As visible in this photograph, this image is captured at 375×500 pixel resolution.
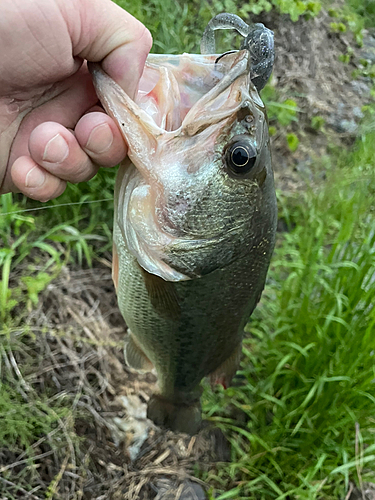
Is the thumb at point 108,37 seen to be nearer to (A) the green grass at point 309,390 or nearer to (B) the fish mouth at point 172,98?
(B) the fish mouth at point 172,98

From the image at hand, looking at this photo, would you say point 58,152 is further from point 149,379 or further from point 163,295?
point 149,379

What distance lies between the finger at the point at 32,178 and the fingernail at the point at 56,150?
0.30 ft

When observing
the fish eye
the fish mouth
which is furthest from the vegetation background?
the fish eye

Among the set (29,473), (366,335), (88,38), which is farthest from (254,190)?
(29,473)

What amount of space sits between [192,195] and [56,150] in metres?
0.44

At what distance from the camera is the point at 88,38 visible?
116cm

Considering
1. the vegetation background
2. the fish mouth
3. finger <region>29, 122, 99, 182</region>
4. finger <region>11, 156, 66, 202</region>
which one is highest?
the fish mouth

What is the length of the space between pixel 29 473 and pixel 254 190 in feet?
6.43

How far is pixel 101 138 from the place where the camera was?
3.96 ft

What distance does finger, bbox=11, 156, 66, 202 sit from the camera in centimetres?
133

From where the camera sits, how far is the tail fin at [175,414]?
1.96 metres

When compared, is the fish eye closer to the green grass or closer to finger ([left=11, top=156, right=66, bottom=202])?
finger ([left=11, top=156, right=66, bottom=202])

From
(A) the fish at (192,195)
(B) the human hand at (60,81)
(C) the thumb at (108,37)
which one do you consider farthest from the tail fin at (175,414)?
(C) the thumb at (108,37)

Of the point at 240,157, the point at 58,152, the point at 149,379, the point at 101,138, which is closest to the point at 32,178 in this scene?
the point at 58,152
